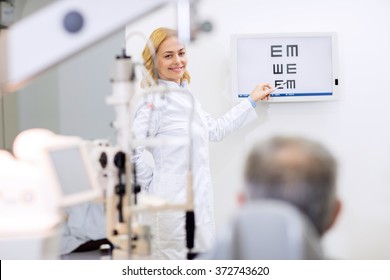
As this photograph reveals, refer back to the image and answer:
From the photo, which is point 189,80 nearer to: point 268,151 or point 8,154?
point 268,151

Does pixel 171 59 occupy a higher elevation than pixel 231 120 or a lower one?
higher

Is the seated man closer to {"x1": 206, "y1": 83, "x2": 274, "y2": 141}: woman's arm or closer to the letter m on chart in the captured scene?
{"x1": 206, "y1": 83, "x2": 274, "y2": 141}: woman's arm

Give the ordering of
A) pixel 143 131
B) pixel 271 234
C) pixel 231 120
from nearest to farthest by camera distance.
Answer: pixel 271 234 < pixel 143 131 < pixel 231 120

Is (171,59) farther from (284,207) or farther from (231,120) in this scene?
(284,207)

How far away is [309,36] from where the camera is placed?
6.01 ft

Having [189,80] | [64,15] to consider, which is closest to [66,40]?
[64,15]

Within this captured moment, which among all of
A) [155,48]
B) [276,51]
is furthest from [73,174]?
[276,51]

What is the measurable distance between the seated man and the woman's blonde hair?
1.41ft

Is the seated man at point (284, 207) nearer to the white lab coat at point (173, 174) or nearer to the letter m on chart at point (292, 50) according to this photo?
the white lab coat at point (173, 174)

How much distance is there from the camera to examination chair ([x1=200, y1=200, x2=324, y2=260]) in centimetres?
124

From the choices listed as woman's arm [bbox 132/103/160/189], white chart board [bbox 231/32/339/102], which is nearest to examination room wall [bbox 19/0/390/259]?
white chart board [bbox 231/32/339/102]

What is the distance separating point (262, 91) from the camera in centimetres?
185

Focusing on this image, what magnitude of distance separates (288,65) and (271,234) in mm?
829
